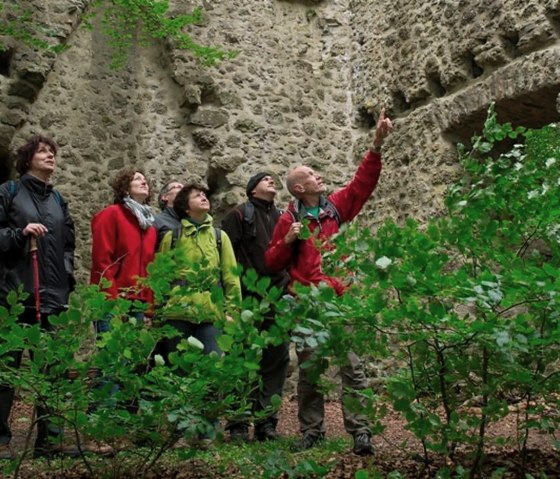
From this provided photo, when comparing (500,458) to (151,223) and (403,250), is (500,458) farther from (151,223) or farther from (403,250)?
(151,223)

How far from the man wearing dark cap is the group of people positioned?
0.04 ft

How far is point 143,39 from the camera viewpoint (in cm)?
812

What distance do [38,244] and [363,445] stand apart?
2139mm

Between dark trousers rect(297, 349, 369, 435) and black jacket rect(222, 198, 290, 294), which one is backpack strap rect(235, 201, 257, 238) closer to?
black jacket rect(222, 198, 290, 294)

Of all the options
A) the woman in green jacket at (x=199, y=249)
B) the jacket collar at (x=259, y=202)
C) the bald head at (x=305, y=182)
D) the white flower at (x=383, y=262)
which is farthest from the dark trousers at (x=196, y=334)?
the white flower at (x=383, y=262)

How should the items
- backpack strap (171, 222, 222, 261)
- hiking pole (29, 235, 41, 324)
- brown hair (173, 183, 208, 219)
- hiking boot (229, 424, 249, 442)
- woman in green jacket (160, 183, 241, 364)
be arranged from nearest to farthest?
hiking pole (29, 235, 41, 324)
woman in green jacket (160, 183, 241, 364)
hiking boot (229, 424, 249, 442)
backpack strap (171, 222, 222, 261)
brown hair (173, 183, 208, 219)

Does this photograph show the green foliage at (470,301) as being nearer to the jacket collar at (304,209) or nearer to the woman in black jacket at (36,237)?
the jacket collar at (304,209)

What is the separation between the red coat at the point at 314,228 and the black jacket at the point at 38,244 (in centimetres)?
121

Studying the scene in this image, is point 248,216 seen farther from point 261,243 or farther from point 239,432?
point 239,432

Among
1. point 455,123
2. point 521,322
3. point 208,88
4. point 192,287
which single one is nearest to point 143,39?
point 208,88

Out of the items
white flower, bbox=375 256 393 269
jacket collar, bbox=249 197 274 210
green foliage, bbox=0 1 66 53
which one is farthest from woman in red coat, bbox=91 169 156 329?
green foliage, bbox=0 1 66 53

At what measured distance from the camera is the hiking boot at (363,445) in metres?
3.95

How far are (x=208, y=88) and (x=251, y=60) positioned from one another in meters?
0.65

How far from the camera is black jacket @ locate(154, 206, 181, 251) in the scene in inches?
196
